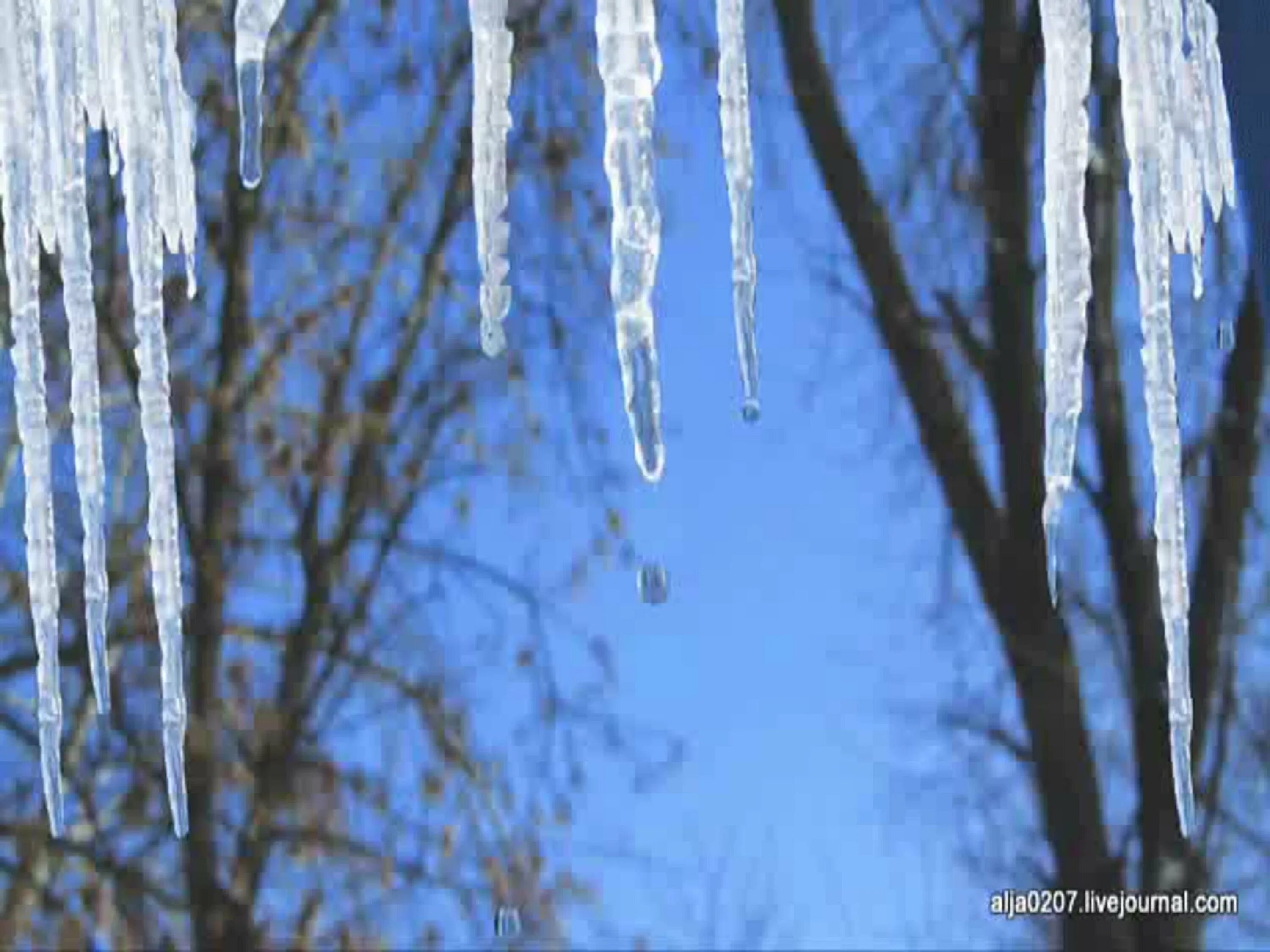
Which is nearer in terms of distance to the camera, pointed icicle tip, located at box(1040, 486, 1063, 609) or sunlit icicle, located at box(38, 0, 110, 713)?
pointed icicle tip, located at box(1040, 486, 1063, 609)

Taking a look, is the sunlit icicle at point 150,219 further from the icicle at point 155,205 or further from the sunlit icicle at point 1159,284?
the sunlit icicle at point 1159,284

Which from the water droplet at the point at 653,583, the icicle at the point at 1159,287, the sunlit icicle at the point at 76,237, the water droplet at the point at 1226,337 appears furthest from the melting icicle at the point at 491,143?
the water droplet at the point at 1226,337

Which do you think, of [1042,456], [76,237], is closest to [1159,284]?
[76,237]

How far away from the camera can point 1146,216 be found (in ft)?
3.90

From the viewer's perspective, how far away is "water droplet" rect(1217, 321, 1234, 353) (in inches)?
84.6

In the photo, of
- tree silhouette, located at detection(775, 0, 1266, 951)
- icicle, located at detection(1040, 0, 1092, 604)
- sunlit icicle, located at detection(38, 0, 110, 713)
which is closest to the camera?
icicle, located at detection(1040, 0, 1092, 604)

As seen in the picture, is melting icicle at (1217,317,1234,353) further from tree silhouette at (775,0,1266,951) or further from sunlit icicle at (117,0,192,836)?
sunlit icicle at (117,0,192,836)

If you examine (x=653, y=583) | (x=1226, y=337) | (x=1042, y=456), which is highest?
(x=1226, y=337)

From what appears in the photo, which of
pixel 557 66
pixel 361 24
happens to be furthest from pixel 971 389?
pixel 361 24

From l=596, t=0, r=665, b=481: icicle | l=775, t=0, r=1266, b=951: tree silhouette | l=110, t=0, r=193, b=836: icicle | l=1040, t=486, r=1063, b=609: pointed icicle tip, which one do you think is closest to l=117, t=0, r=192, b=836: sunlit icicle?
l=110, t=0, r=193, b=836: icicle

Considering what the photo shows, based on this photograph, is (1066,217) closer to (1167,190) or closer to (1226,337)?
(1167,190)

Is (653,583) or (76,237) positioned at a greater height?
(76,237)

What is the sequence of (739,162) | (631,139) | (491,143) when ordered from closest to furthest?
1. (631,139)
2. (739,162)
3. (491,143)

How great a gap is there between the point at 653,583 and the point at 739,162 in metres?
0.99
